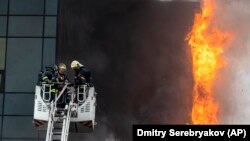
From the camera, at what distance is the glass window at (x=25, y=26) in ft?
84.7

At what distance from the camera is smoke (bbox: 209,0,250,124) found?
27.6 m

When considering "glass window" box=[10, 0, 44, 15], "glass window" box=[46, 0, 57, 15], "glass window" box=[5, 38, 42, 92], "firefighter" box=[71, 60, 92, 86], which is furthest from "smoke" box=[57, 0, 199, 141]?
"firefighter" box=[71, 60, 92, 86]

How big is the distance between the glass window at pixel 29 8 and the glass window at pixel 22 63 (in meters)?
1.20

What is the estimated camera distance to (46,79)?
62.9 feet

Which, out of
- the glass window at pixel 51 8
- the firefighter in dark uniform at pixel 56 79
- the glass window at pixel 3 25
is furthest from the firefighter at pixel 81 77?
the glass window at pixel 3 25

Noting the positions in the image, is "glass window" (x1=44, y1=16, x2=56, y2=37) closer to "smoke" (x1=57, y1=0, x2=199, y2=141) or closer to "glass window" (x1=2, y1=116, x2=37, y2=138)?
"smoke" (x1=57, y1=0, x2=199, y2=141)

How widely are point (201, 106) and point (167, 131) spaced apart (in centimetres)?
1162

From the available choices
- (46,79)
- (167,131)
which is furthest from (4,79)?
(167,131)

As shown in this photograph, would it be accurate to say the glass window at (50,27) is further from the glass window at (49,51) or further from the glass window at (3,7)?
the glass window at (3,7)

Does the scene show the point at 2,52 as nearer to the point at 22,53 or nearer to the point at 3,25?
the point at 22,53

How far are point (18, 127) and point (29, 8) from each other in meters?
5.22

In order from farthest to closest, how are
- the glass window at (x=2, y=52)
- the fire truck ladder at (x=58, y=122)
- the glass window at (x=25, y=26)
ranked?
the glass window at (x=25, y=26) → the glass window at (x=2, y=52) → the fire truck ladder at (x=58, y=122)

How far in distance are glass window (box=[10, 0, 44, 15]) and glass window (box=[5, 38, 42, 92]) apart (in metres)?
1.20

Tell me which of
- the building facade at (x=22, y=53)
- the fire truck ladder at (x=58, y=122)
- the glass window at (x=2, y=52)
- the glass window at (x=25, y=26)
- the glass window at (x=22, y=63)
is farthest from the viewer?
the glass window at (x=25, y=26)
